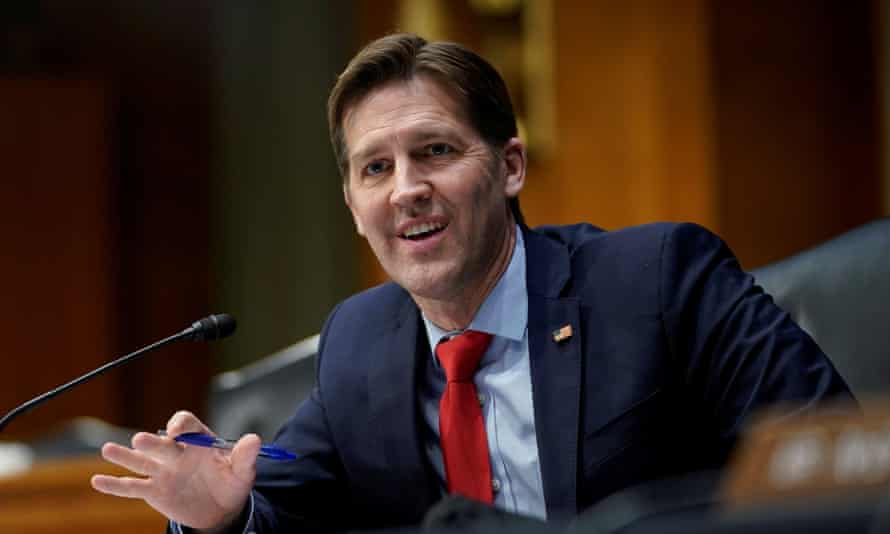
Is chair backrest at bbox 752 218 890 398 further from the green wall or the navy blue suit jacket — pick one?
the green wall

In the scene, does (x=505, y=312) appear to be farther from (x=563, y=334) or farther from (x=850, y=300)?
(x=850, y=300)

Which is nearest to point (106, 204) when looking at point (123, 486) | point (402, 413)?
point (402, 413)

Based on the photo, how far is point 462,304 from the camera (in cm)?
187

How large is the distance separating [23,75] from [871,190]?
421cm

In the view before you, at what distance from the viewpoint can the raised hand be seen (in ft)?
5.18

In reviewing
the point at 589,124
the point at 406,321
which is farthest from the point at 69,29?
the point at 406,321

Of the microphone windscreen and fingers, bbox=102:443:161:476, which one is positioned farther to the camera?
the microphone windscreen

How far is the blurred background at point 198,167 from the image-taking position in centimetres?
431

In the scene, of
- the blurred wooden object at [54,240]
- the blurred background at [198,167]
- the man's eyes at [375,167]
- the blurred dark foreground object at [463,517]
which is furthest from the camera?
the blurred wooden object at [54,240]

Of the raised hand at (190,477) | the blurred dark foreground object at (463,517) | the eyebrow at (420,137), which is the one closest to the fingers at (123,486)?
the raised hand at (190,477)

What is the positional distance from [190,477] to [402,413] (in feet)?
1.19

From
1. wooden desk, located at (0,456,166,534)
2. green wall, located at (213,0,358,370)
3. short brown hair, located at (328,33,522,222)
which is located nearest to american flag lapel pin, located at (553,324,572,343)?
short brown hair, located at (328,33,522,222)

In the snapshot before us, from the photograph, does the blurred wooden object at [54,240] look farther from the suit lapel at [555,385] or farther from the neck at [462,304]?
the suit lapel at [555,385]

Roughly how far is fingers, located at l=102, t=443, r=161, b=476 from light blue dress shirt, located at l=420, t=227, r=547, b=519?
17.5 inches
